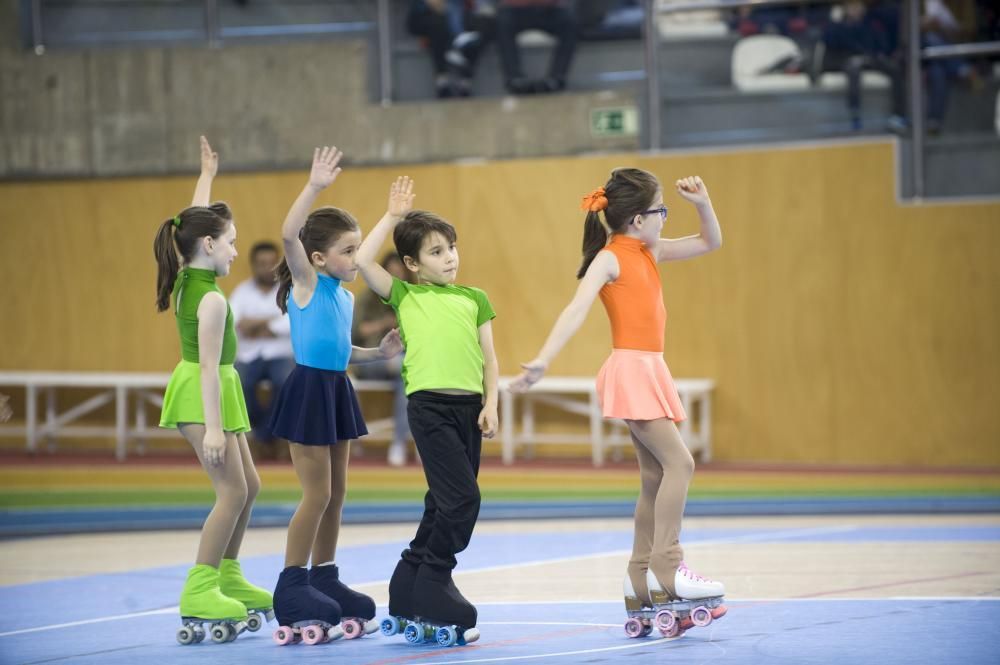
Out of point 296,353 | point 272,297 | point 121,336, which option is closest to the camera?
point 296,353

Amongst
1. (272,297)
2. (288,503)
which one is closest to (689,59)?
(272,297)

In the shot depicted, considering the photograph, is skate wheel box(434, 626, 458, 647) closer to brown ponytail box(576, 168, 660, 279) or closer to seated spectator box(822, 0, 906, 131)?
brown ponytail box(576, 168, 660, 279)

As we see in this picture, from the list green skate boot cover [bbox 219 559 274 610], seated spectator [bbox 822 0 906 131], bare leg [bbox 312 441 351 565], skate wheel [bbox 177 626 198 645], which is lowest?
skate wheel [bbox 177 626 198 645]

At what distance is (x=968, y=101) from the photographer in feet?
29.7

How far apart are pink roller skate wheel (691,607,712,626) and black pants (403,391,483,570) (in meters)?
0.78

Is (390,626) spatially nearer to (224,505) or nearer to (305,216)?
(224,505)

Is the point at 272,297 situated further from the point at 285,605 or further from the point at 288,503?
the point at 285,605

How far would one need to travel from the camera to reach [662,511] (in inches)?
184

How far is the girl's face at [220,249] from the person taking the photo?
4961 mm

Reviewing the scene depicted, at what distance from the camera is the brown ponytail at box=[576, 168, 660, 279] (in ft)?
15.9

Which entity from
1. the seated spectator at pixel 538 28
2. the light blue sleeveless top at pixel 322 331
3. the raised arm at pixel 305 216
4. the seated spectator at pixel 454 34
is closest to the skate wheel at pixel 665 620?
the light blue sleeveless top at pixel 322 331

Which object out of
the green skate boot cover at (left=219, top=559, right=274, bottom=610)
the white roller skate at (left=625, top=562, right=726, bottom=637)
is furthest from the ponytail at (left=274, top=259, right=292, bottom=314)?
the white roller skate at (left=625, top=562, right=726, bottom=637)

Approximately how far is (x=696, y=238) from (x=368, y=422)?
5.69 m

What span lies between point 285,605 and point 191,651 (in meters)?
0.34
